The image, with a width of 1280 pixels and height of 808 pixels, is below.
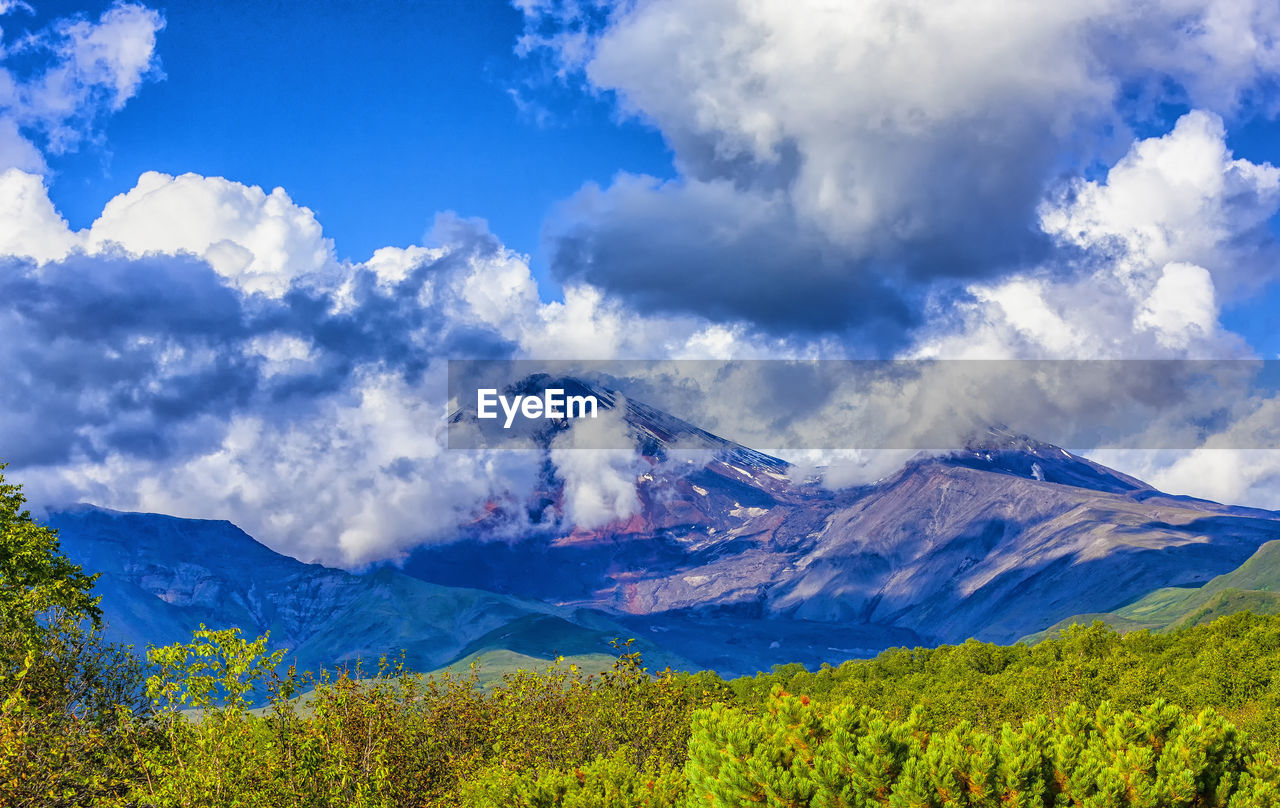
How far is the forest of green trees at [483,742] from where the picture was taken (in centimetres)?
2514

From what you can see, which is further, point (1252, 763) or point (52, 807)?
point (52, 807)

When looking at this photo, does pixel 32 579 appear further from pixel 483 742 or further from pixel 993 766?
pixel 993 766

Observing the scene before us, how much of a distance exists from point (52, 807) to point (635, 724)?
32.8 metres

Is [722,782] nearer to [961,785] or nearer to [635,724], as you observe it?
[961,785]

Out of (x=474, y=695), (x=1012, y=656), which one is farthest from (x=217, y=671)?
(x=1012, y=656)

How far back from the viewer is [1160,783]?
24.2 metres

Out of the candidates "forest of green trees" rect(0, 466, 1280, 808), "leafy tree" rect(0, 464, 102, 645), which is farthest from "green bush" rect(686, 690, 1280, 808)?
"leafy tree" rect(0, 464, 102, 645)

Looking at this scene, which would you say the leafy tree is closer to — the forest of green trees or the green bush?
the forest of green trees

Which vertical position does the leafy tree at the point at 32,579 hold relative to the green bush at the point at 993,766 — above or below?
above

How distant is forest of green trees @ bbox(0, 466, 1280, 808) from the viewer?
82.5 feet

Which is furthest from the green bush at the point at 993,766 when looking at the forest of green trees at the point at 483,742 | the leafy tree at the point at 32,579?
the leafy tree at the point at 32,579

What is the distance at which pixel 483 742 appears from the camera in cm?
5153

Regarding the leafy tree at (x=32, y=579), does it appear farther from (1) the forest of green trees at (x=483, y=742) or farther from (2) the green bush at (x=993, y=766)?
(2) the green bush at (x=993, y=766)

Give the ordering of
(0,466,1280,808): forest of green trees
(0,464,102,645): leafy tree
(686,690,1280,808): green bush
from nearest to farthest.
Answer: (686,690,1280,808): green bush
(0,466,1280,808): forest of green trees
(0,464,102,645): leafy tree
